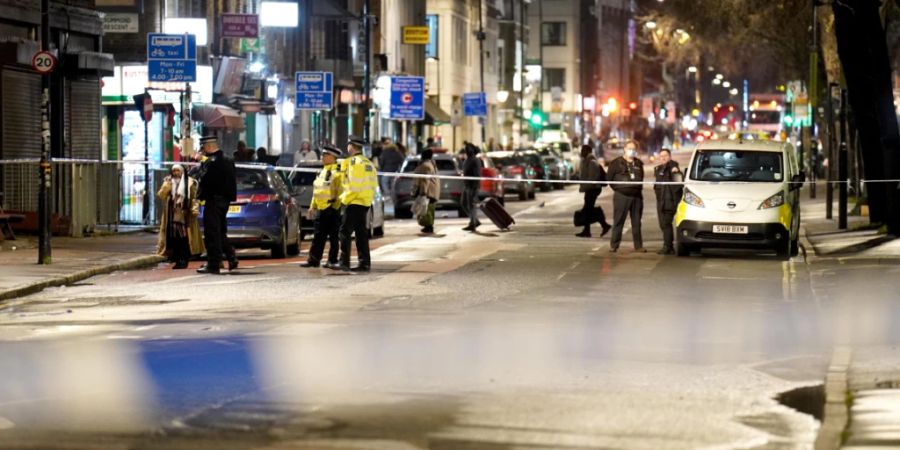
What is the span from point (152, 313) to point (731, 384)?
24.2 feet

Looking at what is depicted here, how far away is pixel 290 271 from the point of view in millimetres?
24938

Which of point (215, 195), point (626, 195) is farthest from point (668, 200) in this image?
point (215, 195)

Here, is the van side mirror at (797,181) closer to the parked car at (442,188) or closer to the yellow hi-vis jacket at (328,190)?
the yellow hi-vis jacket at (328,190)

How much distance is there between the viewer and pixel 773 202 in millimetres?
28250

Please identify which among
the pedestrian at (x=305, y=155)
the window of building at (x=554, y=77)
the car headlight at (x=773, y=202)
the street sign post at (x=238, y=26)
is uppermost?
the window of building at (x=554, y=77)

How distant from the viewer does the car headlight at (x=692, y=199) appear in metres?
28.4

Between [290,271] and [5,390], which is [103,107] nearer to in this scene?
[290,271]

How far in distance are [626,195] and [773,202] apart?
2321mm

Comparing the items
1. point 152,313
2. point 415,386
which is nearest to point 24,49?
point 152,313

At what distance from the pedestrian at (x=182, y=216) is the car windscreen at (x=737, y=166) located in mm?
7956

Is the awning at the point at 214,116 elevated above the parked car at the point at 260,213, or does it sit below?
above

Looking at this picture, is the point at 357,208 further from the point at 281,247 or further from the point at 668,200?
the point at 668,200

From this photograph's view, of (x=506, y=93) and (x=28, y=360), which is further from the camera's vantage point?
(x=506, y=93)

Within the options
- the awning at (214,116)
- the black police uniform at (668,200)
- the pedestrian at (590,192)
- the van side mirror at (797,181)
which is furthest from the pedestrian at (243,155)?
the van side mirror at (797,181)
